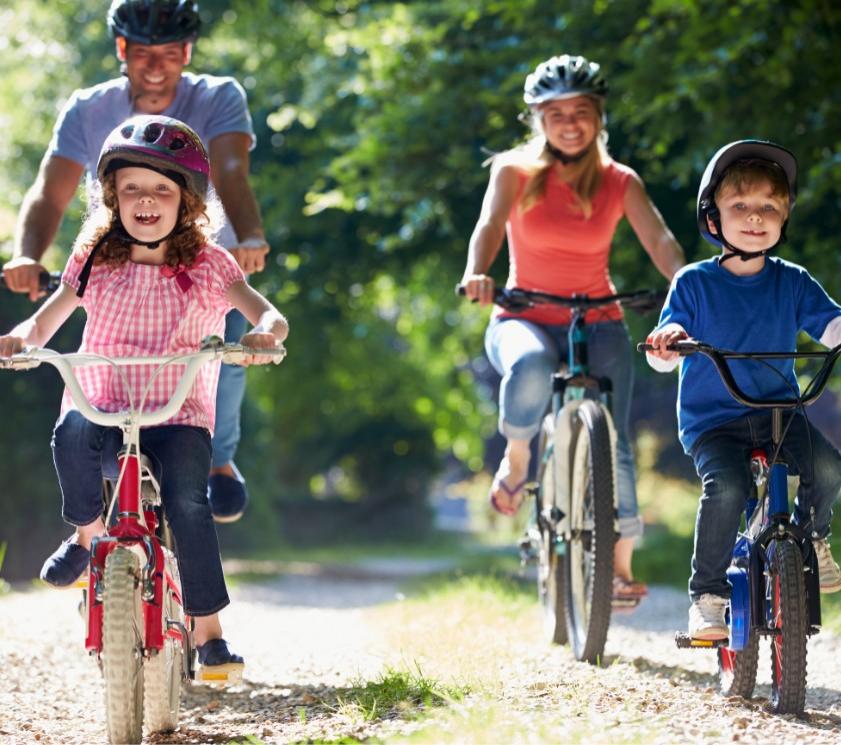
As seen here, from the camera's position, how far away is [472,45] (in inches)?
492

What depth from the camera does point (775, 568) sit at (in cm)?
452

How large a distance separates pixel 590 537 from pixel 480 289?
3.44 ft

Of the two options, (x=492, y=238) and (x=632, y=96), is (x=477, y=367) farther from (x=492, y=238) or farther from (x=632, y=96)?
Result: (x=492, y=238)

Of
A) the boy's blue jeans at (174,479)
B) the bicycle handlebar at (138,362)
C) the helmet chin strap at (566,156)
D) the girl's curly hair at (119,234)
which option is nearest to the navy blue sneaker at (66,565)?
the boy's blue jeans at (174,479)

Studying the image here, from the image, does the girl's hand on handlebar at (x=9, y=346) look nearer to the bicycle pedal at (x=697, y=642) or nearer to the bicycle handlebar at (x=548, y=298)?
the bicycle handlebar at (x=548, y=298)

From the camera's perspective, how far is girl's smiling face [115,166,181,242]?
15.5ft

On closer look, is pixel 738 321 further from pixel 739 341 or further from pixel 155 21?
pixel 155 21

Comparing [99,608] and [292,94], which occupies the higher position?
[292,94]

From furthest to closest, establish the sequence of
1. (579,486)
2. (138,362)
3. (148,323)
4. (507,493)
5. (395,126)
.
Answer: (395,126), (507,493), (579,486), (148,323), (138,362)

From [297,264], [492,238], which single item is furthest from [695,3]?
[297,264]

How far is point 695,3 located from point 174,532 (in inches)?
268

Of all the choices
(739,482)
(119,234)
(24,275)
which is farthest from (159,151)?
(739,482)

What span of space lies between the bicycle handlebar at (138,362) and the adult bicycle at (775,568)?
121 cm

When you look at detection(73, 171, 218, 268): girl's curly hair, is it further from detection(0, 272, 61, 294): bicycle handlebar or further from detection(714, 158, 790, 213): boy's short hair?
detection(714, 158, 790, 213): boy's short hair
